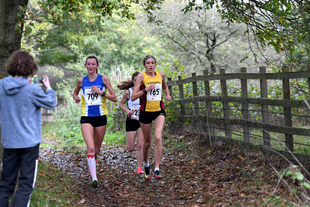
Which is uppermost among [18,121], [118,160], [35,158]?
[18,121]

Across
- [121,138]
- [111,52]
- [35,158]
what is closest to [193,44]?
[111,52]

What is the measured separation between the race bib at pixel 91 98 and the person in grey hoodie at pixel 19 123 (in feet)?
8.01

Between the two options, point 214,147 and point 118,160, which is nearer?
point 214,147

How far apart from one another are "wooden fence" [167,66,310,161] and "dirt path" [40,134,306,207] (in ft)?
1.04

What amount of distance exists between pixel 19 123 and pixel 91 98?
2.60 m

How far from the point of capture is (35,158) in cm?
383

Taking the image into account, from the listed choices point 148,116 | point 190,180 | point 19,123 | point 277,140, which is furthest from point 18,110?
point 277,140

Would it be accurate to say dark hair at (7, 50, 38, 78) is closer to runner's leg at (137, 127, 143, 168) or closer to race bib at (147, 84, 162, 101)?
race bib at (147, 84, 162, 101)

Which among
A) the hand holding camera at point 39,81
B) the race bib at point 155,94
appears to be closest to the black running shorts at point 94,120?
the race bib at point 155,94

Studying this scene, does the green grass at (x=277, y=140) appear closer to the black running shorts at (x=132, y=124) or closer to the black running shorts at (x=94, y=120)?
the black running shorts at (x=132, y=124)

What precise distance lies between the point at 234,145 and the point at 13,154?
15.7 ft

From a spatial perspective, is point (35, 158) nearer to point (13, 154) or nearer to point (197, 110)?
point (13, 154)

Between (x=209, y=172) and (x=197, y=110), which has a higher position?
(x=197, y=110)

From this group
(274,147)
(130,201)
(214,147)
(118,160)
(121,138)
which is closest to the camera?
(130,201)
